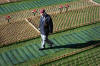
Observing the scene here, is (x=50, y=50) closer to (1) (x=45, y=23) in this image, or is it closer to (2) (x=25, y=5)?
(1) (x=45, y=23)

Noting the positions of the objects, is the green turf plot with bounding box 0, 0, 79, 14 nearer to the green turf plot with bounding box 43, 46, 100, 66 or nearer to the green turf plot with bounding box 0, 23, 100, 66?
the green turf plot with bounding box 0, 23, 100, 66

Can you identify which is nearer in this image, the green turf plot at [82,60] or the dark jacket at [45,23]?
the dark jacket at [45,23]

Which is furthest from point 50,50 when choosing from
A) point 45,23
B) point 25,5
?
point 25,5

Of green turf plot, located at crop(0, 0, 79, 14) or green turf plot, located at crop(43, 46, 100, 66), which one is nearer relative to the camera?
green turf plot, located at crop(43, 46, 100, 66)

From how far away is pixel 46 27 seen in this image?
866 centimetres

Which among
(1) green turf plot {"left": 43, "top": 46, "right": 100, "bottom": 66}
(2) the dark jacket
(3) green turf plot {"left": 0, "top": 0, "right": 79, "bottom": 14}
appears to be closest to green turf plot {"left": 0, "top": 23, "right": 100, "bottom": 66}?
(1) green turf plot {"left": 43, "top": 46, "right": 100, "bottom": 66}

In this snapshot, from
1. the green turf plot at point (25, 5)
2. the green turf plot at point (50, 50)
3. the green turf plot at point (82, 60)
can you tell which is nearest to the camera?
the green turf plot at point (82, 60)

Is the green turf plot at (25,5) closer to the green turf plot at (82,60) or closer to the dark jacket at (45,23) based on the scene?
the dark jacket at (45,23)

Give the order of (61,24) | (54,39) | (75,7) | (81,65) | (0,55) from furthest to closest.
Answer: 1. (75,7)
2. (61,24)
3. (54,39)
4. (0,55)
5. (81,65)

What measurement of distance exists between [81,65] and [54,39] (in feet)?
8.64

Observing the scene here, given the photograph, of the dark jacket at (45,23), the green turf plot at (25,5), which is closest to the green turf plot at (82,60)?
the dark jacket at (45,23)

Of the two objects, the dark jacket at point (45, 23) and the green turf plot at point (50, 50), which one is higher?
the dark jacket at point (45, 23)

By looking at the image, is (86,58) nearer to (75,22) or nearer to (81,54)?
(81,54)

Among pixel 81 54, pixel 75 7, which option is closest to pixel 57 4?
pixel 75 7
